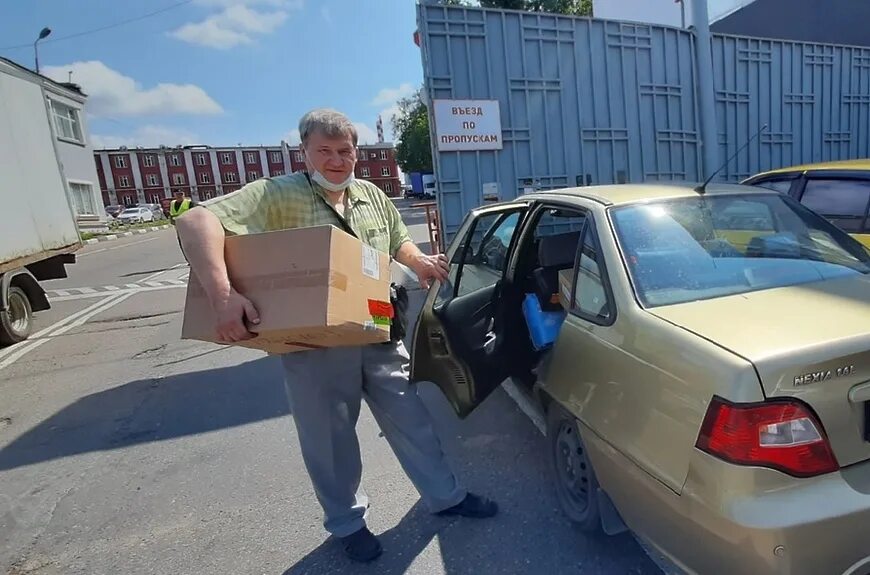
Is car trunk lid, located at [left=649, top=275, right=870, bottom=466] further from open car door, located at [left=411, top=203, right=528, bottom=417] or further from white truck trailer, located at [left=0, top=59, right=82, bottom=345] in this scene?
white truck trailer, located at [left=0, top=59, right=82, bottom=345]

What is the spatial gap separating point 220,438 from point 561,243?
276 cm

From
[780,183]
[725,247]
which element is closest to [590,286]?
[725,247]

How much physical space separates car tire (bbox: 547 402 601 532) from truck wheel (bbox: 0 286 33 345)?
7240 mm

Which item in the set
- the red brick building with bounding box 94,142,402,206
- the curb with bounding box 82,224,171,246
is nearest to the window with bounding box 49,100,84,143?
the curb with bounding box 82,224,171,246

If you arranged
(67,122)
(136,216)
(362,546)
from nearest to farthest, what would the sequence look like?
(362,546) → (67,122) → (136,216)

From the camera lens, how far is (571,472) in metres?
2.31

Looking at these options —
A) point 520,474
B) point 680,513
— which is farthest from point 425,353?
point 680,513

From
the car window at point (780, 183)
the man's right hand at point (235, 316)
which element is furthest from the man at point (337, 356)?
the car window at point (780, 183)

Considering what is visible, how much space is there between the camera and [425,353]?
2.94 m

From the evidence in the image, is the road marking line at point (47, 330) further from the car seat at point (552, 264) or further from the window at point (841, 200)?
the window at point (841, 200)

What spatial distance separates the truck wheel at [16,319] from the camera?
628cm

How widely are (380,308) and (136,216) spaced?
46057mm

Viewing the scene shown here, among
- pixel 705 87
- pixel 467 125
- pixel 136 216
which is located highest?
pixel 705 87

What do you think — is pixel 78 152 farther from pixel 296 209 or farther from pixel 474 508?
pixel 474 508
